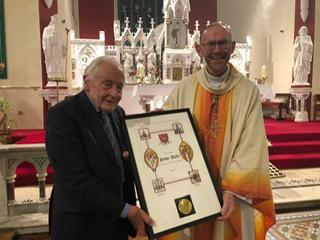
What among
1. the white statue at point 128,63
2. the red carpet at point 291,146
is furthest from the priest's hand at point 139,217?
the white statue at point 128,63

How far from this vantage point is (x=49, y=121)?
152cm

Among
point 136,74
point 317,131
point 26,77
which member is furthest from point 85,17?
point 317,131

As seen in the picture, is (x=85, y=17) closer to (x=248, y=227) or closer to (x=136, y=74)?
(x=136, y=74)

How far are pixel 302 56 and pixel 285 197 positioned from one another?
17.0 feet

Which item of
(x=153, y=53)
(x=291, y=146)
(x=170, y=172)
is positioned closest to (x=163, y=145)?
(x=170, y=172)

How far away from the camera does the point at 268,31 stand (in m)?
9.95

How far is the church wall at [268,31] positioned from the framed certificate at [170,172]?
814 centimetres

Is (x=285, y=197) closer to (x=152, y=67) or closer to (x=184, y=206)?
(x=184, y=206)

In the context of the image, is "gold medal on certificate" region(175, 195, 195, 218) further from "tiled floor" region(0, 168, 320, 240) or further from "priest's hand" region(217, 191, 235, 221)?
"tiled floor" region(0, 168, 320, 240)

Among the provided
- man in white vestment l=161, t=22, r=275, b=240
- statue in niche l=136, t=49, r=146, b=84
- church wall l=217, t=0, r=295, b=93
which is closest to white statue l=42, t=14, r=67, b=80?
statue in niche l=136, t=49, r=146, b=84

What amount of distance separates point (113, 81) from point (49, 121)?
1.08ft

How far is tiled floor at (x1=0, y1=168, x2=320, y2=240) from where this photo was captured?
10.6 feet

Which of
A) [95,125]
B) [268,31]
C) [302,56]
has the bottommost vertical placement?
[95,125]

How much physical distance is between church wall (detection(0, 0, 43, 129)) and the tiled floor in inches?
120
